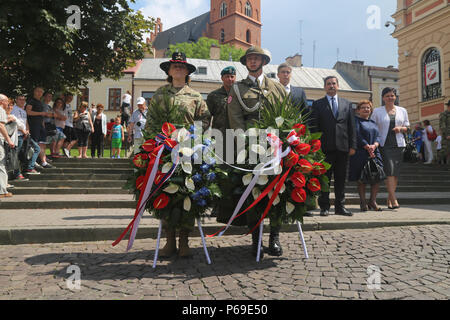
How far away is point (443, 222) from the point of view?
5.48 m

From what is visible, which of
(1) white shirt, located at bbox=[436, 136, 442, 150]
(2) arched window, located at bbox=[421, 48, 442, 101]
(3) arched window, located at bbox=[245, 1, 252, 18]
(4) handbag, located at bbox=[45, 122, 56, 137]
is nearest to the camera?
(4) handbag, located at bbox=[45, 122, 56, 137]

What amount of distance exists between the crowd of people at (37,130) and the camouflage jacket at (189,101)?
1.92 meters

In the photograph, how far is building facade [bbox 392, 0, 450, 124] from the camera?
17.0 metres

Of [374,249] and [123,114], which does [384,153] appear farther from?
[123,114]

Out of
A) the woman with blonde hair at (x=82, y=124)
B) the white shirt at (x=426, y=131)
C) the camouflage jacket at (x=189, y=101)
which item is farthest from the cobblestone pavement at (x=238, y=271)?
the white shirt at (x=426, y=131)

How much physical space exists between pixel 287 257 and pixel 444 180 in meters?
9.69

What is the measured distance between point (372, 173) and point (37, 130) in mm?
7957

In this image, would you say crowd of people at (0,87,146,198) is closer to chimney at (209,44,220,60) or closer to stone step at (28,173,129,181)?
stone step at (28,173,129,181)

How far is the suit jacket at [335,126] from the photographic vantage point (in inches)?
226

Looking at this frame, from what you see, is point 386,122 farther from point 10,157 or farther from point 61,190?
point 10,157

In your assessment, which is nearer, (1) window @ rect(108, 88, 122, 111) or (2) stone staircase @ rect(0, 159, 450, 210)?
(2) stone staircase @ rect(0, 159, 450, 210)

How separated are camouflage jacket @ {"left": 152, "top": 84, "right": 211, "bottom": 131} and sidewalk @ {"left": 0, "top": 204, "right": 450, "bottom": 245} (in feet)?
4.15

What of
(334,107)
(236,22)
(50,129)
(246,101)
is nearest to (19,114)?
(50,129)

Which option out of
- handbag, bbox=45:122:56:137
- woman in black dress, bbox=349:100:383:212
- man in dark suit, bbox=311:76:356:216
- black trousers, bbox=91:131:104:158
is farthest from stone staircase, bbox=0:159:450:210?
man in dark suit, bbox=311:76:356:216
